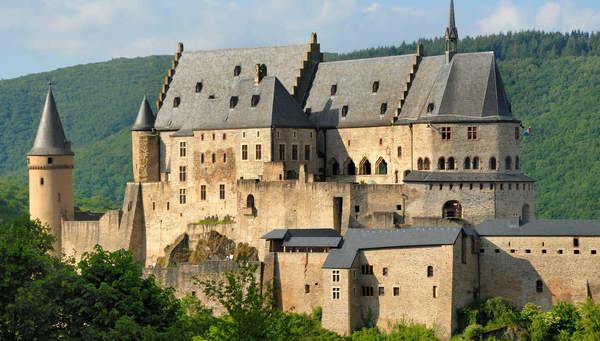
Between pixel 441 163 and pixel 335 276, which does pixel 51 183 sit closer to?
pixel 335 276

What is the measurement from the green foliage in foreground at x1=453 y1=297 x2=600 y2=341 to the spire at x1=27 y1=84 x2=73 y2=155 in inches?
1059

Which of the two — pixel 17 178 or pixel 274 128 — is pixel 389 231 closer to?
pixel 274 128

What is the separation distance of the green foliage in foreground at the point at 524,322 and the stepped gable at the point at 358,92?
1350 centimetres

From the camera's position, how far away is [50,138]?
88500mm

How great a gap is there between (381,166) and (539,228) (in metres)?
11.6

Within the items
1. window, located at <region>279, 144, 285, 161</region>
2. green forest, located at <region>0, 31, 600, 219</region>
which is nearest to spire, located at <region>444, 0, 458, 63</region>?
window, located at <region>279, 144, 285, 161</region>

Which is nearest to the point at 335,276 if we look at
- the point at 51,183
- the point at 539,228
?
the point at 539,228

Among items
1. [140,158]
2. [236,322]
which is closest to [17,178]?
[140,158]

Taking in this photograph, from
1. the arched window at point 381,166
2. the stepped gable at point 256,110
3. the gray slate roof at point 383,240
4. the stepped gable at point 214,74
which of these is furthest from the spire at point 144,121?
the gray slate roof at point 383,240

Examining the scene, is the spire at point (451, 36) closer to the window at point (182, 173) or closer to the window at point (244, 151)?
the window at point (244, 151)

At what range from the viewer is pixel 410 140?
80.0m

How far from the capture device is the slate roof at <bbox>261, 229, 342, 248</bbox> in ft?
246

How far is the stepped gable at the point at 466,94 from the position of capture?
256ft

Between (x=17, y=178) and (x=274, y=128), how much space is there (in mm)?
91843
